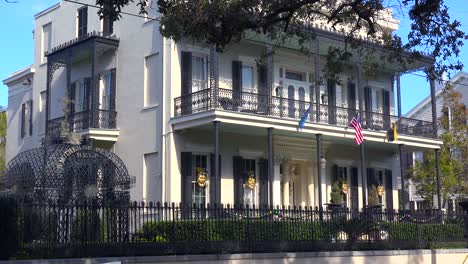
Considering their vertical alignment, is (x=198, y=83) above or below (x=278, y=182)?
above

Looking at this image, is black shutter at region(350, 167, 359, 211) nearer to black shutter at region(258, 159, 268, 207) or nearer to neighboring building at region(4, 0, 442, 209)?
neighboring building at region(4, 0, 442, 209)

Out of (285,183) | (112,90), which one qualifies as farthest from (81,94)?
(285,183)

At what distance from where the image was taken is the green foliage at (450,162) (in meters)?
35.6

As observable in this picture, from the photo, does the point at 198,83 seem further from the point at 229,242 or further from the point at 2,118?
the point at 2,118

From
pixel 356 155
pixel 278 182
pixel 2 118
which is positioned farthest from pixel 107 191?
→ pixel 2 118

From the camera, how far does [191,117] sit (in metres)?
25.0

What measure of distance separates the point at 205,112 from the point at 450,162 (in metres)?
16.9

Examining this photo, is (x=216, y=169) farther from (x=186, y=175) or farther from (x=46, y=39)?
(x=46, y=39)

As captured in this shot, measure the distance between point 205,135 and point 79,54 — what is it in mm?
6786

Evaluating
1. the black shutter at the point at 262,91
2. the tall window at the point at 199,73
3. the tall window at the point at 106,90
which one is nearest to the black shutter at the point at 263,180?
the black shutter at the point at 262,91

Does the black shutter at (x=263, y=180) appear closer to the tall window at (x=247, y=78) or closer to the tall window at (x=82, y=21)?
the tall window at (x=247, y=78)

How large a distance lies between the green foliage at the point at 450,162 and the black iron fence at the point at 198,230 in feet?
46.3

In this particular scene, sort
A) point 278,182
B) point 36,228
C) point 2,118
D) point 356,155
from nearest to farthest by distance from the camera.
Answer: point 36,228, point 278,182, point 356,155, point 2,118

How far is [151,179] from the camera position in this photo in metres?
26.4
